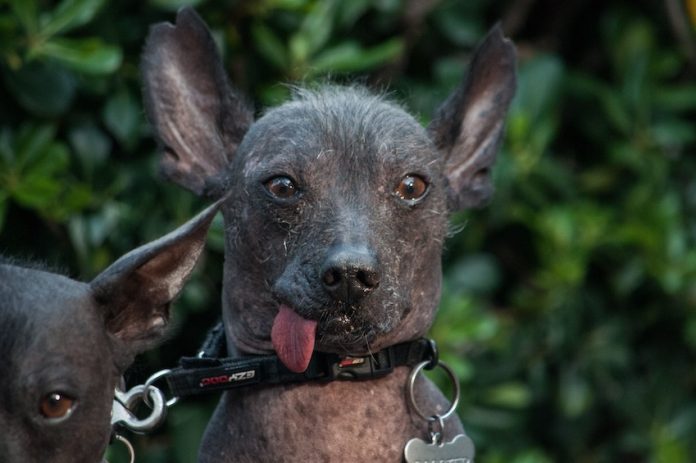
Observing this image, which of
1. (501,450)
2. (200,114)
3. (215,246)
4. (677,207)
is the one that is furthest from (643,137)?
(200,114)

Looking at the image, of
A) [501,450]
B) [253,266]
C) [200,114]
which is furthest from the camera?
[501,450]

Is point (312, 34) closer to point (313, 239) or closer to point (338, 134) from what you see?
point (338, 134)

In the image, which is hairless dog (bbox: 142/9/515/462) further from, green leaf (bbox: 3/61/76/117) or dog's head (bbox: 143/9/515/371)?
green leaf (bbox: 3/61/76/117)

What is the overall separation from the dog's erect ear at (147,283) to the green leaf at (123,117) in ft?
5.35

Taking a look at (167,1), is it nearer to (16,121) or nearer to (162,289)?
(16,121)

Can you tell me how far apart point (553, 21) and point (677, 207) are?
0.85 meters

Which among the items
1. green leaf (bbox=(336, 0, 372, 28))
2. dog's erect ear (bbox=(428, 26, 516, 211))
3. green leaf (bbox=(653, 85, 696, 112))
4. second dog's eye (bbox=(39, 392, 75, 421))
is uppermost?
green leaf (bbox=(653, 85, 696, 112))

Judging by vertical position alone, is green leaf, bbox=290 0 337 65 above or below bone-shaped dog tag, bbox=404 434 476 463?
above

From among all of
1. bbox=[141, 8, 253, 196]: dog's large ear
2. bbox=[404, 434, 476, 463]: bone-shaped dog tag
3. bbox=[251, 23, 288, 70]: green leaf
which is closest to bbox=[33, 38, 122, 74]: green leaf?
bbox=[251, 23, 288, 70]: green leaf

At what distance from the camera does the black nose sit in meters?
2.43

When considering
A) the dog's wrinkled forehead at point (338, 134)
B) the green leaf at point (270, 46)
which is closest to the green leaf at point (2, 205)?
the green leaf at point (270, 46)

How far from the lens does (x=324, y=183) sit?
2596mm

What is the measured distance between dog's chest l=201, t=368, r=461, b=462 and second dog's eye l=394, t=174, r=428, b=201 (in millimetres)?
349

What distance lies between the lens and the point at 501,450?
15.8 ft
